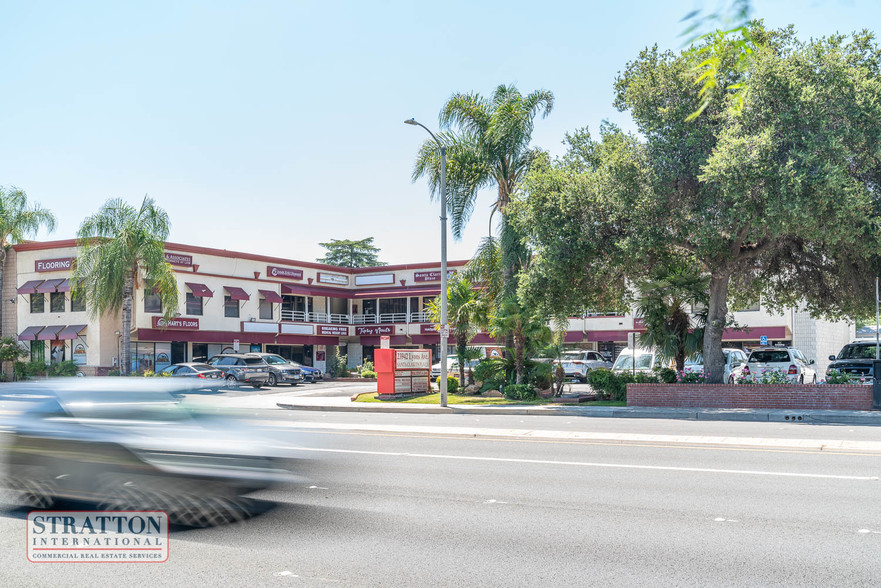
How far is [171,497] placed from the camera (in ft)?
23.8

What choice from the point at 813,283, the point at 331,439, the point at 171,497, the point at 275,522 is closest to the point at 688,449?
the point at 331,439

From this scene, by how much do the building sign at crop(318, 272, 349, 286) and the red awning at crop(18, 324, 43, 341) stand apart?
17766 millimetres

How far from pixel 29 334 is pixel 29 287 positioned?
2.64 metres

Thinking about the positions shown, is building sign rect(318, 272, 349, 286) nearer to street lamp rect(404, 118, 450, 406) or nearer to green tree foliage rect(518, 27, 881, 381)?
street lamp rect(404, 118, 450, 406)

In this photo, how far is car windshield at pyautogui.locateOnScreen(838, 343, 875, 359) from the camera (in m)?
25.2

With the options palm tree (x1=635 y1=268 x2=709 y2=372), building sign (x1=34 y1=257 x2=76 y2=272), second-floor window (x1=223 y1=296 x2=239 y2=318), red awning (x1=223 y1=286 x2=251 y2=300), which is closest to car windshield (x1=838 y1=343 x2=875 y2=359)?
palm tree (x1=635 y1=268 x2=709 y2=372)

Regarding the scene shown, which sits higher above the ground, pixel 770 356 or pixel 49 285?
pixel 49 285

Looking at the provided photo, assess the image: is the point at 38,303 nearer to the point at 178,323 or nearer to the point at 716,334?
the point at 178,323

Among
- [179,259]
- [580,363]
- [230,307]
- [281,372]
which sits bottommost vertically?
[281,372]

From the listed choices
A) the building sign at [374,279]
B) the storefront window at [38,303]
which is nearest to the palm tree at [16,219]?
the storefront window at [38,303]

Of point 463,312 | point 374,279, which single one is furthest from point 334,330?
point 463,312

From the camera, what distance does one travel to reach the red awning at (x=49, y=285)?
42.1 meters

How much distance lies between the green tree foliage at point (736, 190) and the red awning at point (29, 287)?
31396mm

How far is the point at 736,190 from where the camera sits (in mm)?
19250
